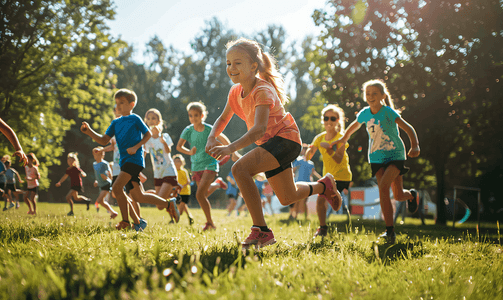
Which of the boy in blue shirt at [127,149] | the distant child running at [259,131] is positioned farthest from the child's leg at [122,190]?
the distant child running at [259,131]

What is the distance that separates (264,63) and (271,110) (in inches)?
21.9

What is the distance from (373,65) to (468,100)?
3.69 m

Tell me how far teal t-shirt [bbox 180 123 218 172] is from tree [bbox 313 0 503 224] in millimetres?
9935

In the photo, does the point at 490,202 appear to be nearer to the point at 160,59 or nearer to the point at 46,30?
the point at 46,30

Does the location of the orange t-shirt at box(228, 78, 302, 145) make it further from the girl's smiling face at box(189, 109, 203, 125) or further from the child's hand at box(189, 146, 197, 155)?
the girl's smiling face at box(189, 109, 203, 125)

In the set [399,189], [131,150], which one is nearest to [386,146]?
[399,189]

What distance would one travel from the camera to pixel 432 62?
563 inches

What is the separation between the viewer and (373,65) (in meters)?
15.4

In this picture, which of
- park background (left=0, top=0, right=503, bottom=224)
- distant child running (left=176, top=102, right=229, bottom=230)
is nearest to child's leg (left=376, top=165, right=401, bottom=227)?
distant child running (left=176, top=102, right=229, bottom=230)

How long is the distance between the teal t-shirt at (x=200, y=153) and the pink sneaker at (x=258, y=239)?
3276 mm

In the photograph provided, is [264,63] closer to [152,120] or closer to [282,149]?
[282,149]

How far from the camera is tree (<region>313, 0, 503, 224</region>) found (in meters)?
13.3

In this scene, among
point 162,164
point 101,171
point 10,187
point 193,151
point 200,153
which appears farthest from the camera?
point 10,187

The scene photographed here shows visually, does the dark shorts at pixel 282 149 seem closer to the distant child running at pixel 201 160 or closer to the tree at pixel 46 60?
the distant child running at pixel 201 160
